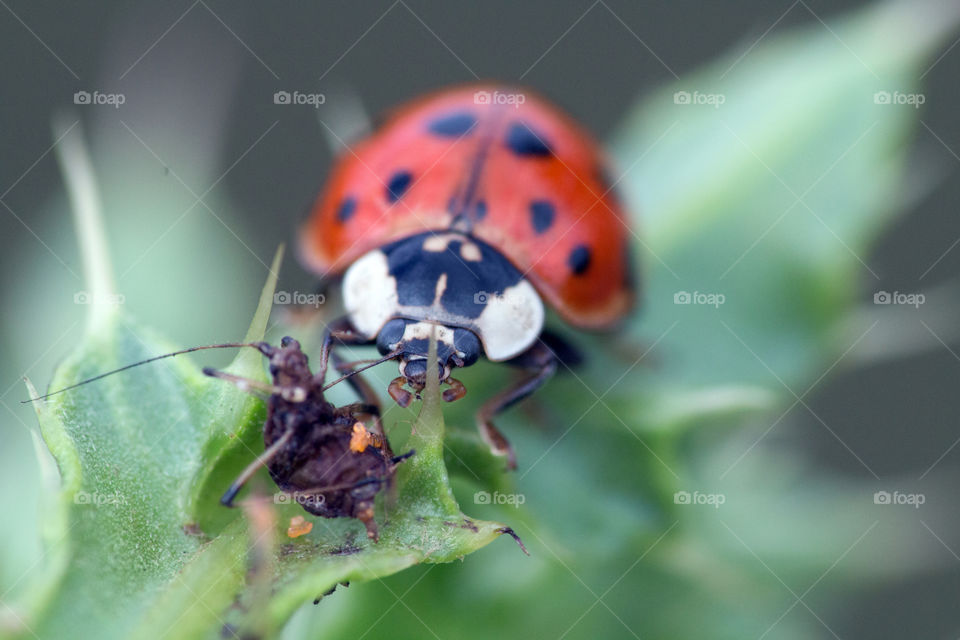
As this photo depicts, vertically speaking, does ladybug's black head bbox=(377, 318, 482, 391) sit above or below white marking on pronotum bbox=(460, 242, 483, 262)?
below

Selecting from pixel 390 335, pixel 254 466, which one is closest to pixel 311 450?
pixel 254 466

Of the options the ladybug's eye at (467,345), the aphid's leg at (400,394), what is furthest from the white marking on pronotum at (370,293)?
the aphid's leg at (400,394)

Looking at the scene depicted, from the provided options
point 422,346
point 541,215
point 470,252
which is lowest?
point 422,346

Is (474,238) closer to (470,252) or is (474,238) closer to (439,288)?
(470,252)

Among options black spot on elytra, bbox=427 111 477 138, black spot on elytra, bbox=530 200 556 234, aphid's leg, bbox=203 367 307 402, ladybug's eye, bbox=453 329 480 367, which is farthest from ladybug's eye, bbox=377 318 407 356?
black spot on elytra, bbox=427 111 477 138

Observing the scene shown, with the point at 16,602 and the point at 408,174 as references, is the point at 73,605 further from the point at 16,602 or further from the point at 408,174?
the point at 408,174

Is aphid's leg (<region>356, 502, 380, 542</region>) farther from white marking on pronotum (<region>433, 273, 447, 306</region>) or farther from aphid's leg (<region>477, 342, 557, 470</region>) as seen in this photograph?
white marking on pronotum (<region>433, 273, 447, 306</region>)
